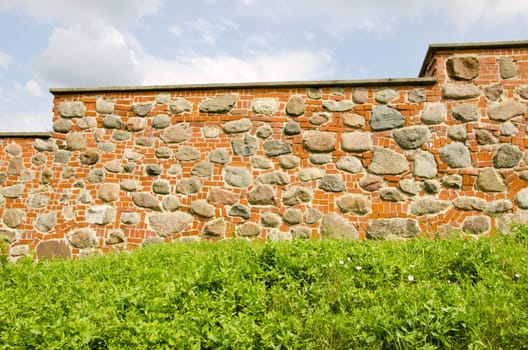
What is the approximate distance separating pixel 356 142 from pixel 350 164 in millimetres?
324

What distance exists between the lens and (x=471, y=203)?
543 centimetres

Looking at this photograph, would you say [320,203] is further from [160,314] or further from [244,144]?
[160,314]

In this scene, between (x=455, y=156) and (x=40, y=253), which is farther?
(x=40, y=253)

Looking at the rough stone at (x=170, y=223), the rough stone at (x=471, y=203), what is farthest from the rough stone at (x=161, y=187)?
the rough stone at (x=471, y=203)

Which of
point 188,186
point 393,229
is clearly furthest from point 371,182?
point 188,186

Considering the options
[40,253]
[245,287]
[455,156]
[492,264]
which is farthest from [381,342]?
[40,253]

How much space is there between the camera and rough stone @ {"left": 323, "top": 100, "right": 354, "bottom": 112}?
5926 mm

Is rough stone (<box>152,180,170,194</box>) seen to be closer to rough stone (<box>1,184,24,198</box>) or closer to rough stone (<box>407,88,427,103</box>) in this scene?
rough stone (<box>1,184,24,198</box>)

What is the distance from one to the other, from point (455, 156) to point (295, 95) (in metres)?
2.36

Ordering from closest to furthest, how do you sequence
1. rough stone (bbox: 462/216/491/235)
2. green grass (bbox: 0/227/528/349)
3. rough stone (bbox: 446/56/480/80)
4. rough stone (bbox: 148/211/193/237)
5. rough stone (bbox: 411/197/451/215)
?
1. green grass (bbox: 0/227/528/349)
2. rough stone (bbox: 462/216/491/235)
3. rough stone (bbox: 411/197/451/215)
4. rough stone (bbox: 446/56/480/80)
5. rough stone (bbox: 148/211/193/237)

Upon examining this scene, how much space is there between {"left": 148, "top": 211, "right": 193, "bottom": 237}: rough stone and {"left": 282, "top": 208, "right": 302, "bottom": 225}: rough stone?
138 cm

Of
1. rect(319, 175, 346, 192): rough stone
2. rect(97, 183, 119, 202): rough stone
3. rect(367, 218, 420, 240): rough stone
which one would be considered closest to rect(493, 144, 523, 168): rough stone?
rect(367, 218, 420, 240): rough stone

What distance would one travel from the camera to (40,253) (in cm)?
632

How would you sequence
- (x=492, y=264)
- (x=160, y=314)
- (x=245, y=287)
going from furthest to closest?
(x=492, y=264) < (x=245, y=287) < (x=160, y=314)
